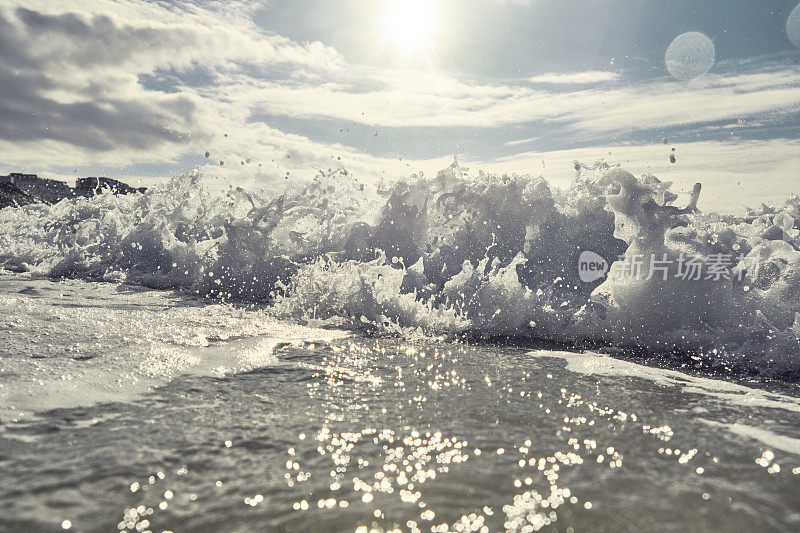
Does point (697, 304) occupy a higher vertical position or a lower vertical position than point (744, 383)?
higher

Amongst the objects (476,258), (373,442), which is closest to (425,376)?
(373,442)

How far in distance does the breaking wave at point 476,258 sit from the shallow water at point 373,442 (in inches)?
52.2

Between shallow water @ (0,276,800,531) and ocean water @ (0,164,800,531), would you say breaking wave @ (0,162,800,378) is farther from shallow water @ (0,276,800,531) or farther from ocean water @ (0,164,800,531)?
shallow water @ (0,276,800,531)

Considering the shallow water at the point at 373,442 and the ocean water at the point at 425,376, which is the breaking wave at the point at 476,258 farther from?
the shallow water at the point at 373,442

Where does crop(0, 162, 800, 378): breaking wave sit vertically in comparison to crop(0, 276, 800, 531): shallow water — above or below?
above

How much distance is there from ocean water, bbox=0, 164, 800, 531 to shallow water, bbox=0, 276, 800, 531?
0.05ft

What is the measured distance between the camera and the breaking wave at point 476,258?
5.79 metres

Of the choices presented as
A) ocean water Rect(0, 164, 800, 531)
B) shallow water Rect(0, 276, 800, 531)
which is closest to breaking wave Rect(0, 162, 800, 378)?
ocean water Rect(0, 164, 800, 531)

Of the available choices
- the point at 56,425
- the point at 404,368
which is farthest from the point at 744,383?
the point at 56,425

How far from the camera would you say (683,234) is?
6695mm

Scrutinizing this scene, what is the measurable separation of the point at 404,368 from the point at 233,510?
235 centimetres

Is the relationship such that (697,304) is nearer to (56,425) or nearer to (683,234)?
(683,234)

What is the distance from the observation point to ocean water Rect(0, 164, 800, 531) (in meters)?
2.13

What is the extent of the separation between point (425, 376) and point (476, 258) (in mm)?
4502
